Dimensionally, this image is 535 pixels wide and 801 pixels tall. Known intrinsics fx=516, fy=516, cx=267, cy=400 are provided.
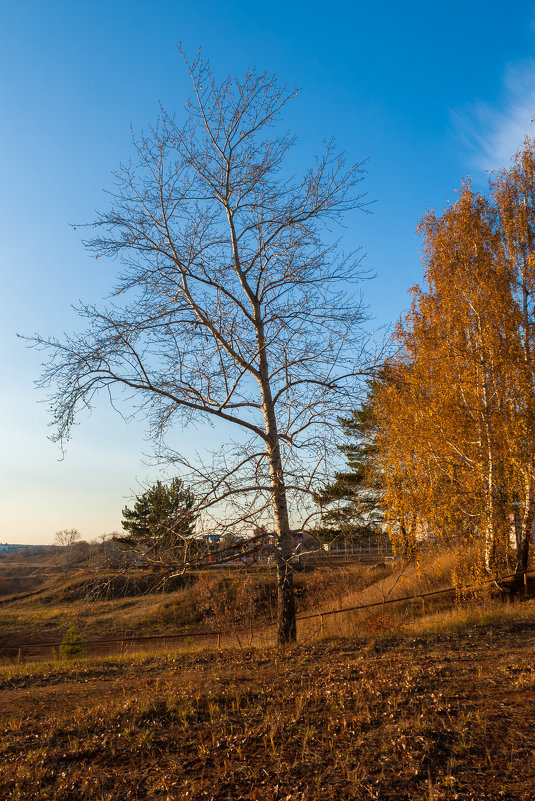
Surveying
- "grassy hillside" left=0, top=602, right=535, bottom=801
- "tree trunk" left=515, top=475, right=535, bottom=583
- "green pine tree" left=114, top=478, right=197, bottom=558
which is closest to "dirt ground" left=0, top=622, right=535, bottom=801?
"grassy hillside" left=0, top=602, right=535, bottom=801

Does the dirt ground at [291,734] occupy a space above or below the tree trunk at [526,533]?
below

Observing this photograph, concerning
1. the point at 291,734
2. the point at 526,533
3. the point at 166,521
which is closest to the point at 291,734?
the point at 291,734

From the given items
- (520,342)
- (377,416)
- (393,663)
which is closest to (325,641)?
(393,663)

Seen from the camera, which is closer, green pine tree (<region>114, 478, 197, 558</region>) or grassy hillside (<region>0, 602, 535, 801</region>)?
grassy hillside (<region>0, 602, 535, 801</region>)

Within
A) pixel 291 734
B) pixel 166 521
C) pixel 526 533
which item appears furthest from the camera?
pixel 526 533

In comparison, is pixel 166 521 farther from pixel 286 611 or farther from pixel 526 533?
pixel 526 533

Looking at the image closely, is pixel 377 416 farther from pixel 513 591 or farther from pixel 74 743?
pixel 74 743

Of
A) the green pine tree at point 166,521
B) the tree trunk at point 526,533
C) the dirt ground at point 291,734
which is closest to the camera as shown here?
the dirt ground at point 291,734

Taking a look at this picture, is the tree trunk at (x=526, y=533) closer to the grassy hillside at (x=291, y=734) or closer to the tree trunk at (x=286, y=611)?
the tree trunk at (x=286, y=611)

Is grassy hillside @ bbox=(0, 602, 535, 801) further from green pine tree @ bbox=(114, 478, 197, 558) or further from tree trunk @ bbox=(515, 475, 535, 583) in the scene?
tree trunk @ bbox=(515, 475, 535, 583)

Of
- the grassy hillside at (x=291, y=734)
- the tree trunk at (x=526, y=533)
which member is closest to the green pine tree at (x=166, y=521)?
the grassy hillside at (x=291, y=734)

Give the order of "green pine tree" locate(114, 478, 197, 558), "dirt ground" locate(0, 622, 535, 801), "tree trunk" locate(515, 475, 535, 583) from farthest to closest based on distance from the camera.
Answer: "tree trunk" locate(515, 475, 535, 583), "green pine tree" locate(114, 478, 197, 558), "dirt ground" locate(0, 622, 535, 801)

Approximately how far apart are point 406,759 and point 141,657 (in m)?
7.70

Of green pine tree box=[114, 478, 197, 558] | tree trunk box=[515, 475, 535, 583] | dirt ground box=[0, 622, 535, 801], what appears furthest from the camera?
tree trunk box=[515, 475, 535, 583]
